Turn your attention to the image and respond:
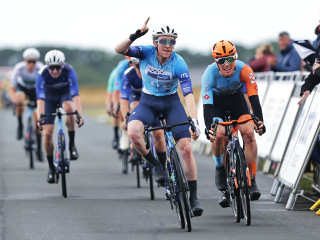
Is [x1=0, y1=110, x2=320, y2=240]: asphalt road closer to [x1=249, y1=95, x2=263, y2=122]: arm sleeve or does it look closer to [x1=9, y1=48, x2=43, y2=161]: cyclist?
[x1=249, y1=95, x2=263, y2=122]: arm sleeve

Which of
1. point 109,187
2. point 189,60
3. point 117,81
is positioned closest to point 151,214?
point 109,187

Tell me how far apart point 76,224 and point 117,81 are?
22.0 feet

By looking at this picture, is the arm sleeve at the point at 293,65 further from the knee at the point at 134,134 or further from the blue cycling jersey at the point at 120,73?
the knee at the point at 134,134

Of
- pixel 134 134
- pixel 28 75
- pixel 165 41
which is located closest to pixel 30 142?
pixel 28 75

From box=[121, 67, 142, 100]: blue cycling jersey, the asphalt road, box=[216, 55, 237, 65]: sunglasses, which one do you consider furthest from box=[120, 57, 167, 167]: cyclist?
box=[216, 55, 237, 65]: sunglasses

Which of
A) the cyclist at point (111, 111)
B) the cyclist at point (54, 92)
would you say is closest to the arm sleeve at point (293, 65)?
the cyclist at point (111, 111)

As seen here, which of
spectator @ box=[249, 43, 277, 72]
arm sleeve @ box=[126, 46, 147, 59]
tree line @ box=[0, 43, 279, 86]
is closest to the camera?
arm sleeve @ box=[126, 46, 147, 59]

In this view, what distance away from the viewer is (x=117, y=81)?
16.1 metres

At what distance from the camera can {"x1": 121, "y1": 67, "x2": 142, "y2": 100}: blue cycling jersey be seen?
45.3ft

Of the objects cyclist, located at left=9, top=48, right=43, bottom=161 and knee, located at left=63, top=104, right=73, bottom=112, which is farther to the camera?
cyclist, located at left=9, top=48, right=43, bottom=161

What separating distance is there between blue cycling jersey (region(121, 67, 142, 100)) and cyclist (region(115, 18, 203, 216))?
3.63 metres

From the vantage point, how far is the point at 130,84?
13938 mm

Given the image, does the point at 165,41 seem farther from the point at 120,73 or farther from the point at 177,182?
the point at 120,73

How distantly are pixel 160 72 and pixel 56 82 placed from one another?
13.5 ft
